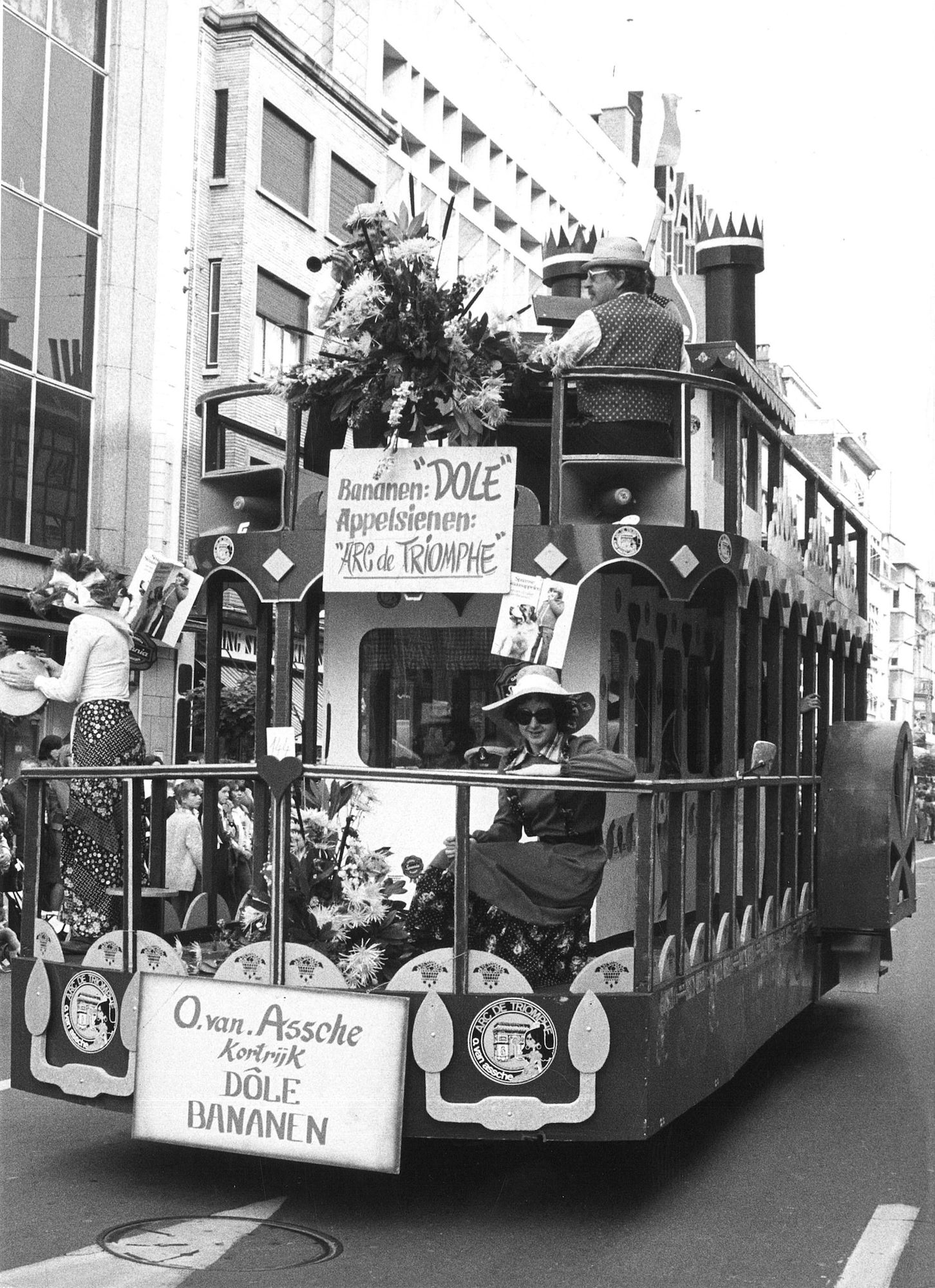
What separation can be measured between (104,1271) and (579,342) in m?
3.95

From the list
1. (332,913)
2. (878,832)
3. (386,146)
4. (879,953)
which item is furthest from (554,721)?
(386,146)

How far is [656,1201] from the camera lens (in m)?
6.08

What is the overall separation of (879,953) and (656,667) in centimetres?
272

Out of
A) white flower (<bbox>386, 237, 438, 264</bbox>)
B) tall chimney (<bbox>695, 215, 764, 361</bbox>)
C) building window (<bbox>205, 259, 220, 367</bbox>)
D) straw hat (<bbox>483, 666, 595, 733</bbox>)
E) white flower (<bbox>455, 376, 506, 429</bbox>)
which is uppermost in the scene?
building window (<bbox>205, 259, 220, 367</bbox>)

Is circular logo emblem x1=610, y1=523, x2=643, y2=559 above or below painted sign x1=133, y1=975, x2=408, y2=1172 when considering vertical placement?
above

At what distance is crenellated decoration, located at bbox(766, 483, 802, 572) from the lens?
8469 millimetres

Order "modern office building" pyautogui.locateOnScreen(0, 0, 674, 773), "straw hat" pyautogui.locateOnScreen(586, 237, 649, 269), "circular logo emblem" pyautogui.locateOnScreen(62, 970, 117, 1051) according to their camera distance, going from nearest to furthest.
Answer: "circular logo emblem" pyautogui.locateOnScreen(62, 970, 117, 1051), "straw hat" pyautogui.locateOnScreen(586, 237, 649, 269), "modern office building" pyautogui.locateOnScreen(0, 0, 674, 773)

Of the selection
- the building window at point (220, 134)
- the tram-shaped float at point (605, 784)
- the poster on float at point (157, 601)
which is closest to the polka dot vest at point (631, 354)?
the tram-shaped float at point (605, 784)

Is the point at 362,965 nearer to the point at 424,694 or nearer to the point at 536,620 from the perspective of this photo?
the point at 536,620

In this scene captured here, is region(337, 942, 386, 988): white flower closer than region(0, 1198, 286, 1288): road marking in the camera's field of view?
No

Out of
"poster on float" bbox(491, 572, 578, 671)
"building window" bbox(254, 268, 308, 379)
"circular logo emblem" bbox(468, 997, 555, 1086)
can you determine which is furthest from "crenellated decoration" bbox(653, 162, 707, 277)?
"building window" bbox(254, 268, 308, 379)

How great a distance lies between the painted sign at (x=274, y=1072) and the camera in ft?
18.2

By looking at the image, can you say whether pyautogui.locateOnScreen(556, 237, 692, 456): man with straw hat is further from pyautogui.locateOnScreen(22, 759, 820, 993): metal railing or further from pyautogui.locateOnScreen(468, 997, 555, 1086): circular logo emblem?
pyautogui.locateOnScreen(468, 997, 555, 1086): circular logo emblem

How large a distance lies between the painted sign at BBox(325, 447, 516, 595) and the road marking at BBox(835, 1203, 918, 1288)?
8.59ft
